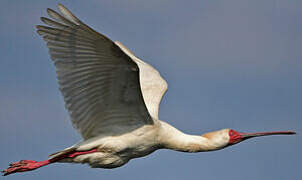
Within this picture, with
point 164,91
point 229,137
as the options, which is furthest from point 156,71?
point 229,137

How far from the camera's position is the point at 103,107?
10.5 meters

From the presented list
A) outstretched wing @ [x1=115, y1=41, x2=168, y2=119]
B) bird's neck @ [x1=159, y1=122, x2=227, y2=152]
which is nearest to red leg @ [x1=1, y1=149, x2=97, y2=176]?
bird's neck @ [x1=159, y1=122, x2=227, y2=152]

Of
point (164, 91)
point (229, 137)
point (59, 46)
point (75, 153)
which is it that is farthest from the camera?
point (164, 91)

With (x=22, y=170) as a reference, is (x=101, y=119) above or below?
above

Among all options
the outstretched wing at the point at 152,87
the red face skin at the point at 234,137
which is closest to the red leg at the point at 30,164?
the outstretched wing at the point at 152,87

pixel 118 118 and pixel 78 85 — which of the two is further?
pixel 118 118

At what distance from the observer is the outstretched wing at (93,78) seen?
930 centimetres

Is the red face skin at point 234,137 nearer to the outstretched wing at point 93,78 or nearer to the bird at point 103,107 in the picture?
the bird at point 103,107

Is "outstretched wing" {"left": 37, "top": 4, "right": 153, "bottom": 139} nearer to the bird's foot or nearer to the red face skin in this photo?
the bird's foot

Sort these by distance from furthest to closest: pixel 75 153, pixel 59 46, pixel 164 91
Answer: pixel 164 91
pixel 75 153
pixel 59 46

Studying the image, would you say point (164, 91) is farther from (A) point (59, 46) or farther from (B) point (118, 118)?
(A) point (59, 46)

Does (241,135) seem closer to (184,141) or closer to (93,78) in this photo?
(184,141)

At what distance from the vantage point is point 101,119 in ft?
35.0

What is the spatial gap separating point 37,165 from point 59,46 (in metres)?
2.82
